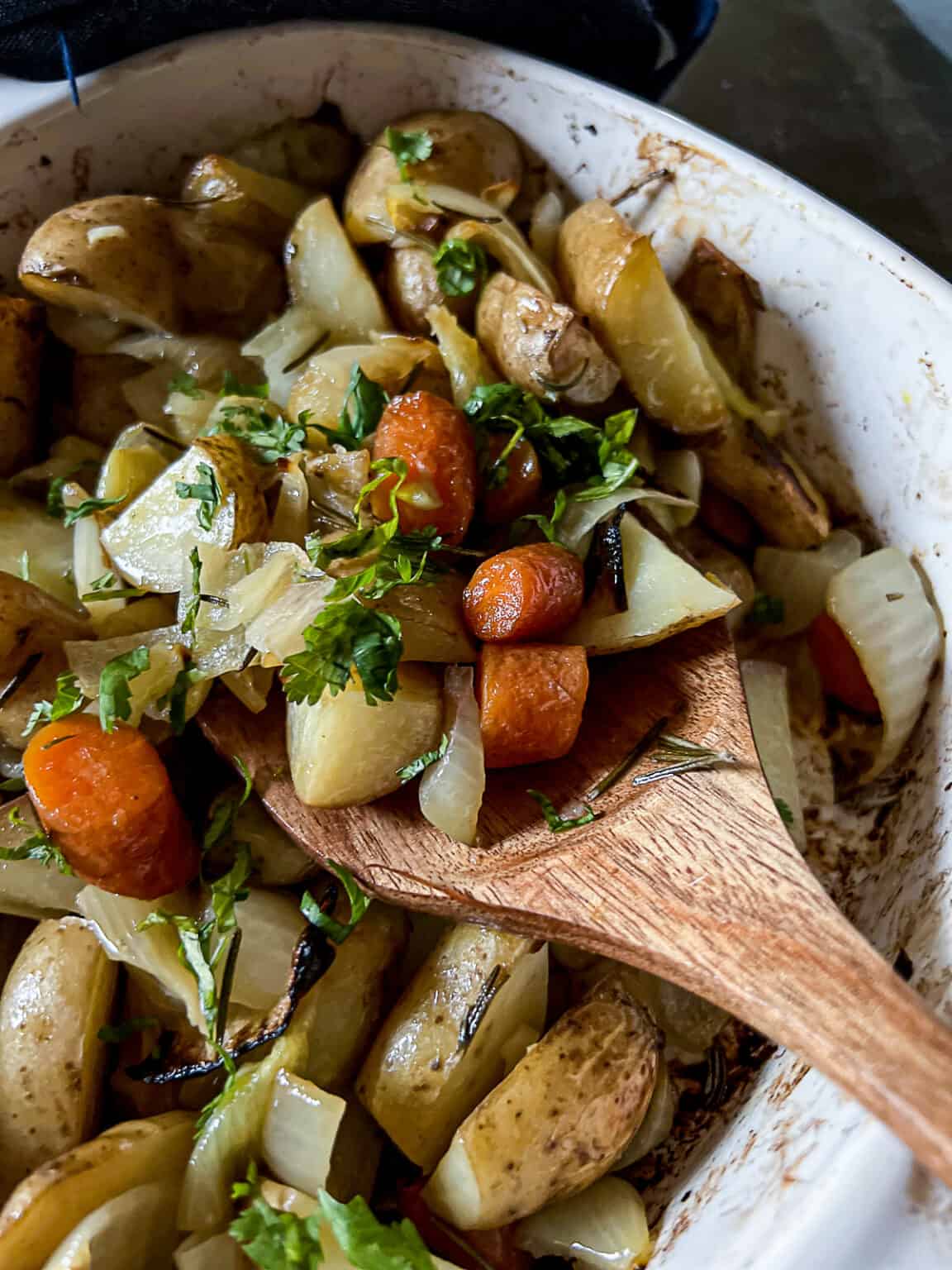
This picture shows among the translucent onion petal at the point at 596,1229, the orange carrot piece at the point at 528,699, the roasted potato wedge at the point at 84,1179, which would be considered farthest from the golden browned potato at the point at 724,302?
the roasted potato wedge at the point at 84,1179

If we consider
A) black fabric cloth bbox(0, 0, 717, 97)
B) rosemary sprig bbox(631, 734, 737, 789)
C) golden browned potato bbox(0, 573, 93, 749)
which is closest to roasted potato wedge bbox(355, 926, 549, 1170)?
rosemary sprig bbox(631, 734, 737, 789)

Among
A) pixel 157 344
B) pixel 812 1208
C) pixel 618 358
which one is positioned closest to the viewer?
pixel 812 1208

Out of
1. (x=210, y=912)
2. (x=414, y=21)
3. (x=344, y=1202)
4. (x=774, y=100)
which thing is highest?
(x=774, y=100)

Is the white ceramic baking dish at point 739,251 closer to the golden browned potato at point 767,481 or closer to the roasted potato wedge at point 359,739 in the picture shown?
the golden browned potato at point 767,481

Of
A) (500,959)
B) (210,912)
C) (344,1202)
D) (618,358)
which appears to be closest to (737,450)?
(618,358)

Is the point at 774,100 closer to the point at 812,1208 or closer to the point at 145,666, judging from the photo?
the point at 145,666

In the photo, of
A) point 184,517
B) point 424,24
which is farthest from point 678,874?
point 424,24
